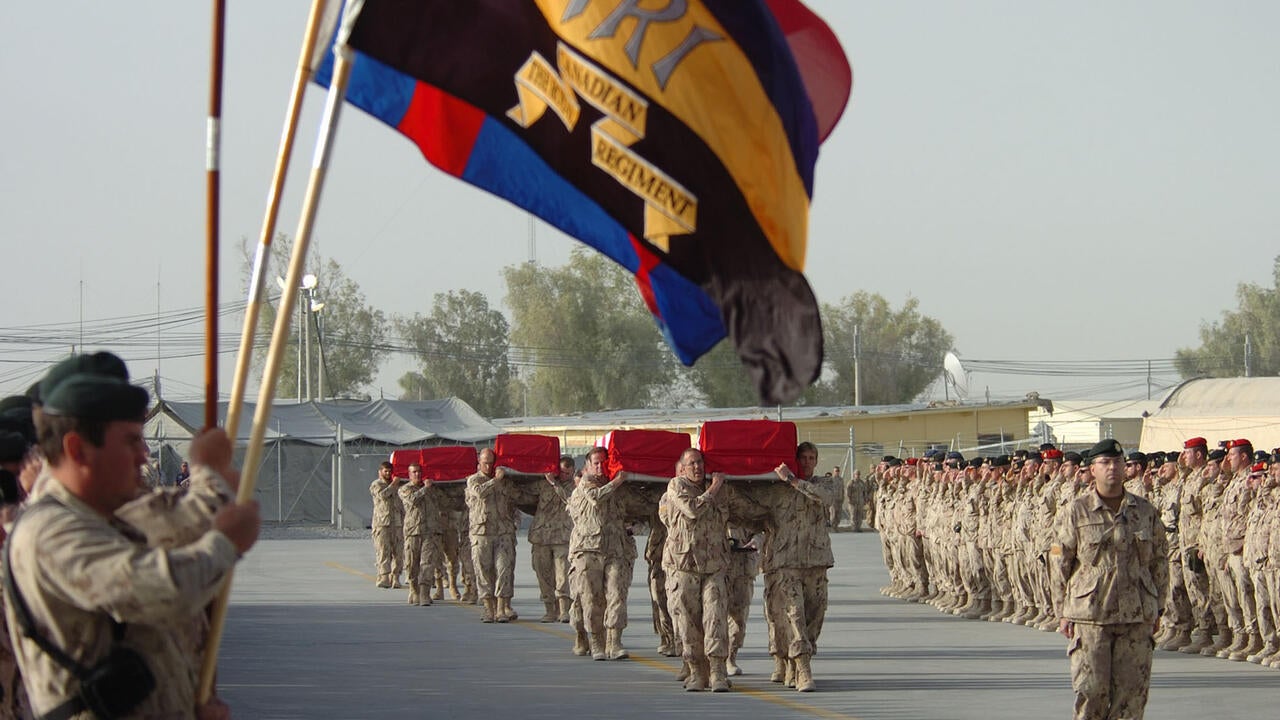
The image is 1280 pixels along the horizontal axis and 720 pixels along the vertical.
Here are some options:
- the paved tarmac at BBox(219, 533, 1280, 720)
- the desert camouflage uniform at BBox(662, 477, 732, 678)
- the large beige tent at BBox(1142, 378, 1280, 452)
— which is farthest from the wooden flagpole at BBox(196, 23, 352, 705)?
the large beige tent at BBox(1142, 378, 1280, 452)

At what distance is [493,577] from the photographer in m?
20.1

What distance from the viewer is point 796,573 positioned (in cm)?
1349

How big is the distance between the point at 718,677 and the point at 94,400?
9.65m

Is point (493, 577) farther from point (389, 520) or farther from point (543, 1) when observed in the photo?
point (543, 1)

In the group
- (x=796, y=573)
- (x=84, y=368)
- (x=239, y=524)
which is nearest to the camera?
(x=239, y=524)

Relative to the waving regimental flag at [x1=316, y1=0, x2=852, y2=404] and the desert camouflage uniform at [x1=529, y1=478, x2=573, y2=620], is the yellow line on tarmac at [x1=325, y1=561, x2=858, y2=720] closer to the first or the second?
the desert camouflage uniform at [x1=529, y1=478, x2=573, y2=620]

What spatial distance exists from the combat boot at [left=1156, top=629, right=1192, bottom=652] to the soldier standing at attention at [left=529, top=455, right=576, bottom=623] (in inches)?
263

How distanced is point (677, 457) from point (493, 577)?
4995 mm

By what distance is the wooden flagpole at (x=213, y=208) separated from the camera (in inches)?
176

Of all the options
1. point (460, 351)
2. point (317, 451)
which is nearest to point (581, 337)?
point (460, 351)

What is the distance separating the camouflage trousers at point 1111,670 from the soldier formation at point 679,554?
3360mm

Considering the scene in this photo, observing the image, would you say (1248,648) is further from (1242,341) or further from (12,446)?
(1242,341)

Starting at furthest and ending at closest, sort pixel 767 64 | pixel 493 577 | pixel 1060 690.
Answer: pixel 493 577
pixel 1060 690
pixel 767 64

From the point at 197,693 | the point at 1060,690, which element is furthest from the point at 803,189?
the point at 1060,690
